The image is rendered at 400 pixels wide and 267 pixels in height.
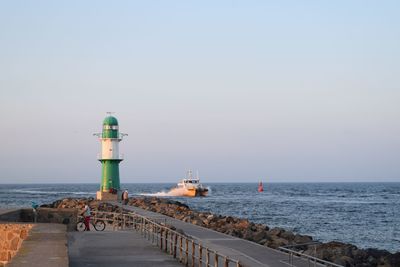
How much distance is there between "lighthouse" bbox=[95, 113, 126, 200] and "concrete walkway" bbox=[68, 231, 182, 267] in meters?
20.9

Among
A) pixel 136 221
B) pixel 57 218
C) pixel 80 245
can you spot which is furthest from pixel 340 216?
pixel 80 245

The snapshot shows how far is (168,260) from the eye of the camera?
51.9ft

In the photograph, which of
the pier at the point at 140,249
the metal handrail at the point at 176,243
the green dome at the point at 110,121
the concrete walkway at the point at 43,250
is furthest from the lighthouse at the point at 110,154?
the concrete walkway at the point at 43,250

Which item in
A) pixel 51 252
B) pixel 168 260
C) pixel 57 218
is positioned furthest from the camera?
pixel 57 218

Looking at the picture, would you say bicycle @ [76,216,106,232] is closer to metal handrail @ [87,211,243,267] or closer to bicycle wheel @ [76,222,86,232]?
bicycle wheel @ [76,222,86,232]

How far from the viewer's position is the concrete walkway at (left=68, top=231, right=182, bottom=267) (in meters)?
15.3

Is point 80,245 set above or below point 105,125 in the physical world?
below

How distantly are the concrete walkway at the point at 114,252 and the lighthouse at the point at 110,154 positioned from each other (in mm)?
20931

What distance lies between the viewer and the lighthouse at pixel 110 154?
4344 cm

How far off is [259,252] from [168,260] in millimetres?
2619

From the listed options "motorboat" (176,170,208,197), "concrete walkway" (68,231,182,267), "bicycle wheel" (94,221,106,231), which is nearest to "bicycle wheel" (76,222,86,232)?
"bicycle wheel" (94,221,106,231)

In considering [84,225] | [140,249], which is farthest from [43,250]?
[84,225]

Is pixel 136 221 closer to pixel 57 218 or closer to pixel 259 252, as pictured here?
pixel 57 218

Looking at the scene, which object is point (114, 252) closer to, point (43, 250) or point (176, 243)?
point (176, 243)
